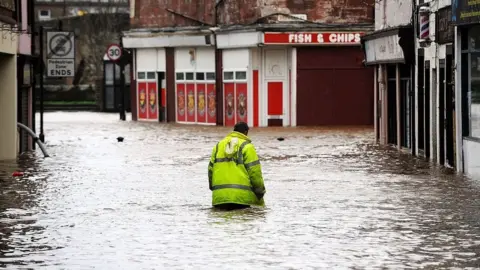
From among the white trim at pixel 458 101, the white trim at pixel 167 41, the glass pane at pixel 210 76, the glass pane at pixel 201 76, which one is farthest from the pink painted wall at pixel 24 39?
the glass pane at pixel 201 76

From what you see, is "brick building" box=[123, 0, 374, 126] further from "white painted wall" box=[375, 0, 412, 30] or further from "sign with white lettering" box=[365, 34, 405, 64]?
"white painted wall" box=[375, 0, 412, 30]

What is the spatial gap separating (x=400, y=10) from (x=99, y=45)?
169ft

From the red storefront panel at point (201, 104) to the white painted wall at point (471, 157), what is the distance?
30735 millimetres

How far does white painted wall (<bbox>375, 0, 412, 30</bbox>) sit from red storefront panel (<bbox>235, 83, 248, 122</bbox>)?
1410 cm

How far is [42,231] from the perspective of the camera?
1656cm

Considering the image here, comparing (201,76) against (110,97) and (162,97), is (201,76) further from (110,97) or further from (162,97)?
(110,97)

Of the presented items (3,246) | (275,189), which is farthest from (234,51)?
(3,246)

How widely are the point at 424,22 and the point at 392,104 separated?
7552mm

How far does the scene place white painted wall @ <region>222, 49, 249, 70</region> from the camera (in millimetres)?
53906

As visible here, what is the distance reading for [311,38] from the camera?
5259 centimetres

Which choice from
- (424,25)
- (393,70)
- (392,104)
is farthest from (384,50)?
(424,25)

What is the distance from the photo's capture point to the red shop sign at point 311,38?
52.5 metres

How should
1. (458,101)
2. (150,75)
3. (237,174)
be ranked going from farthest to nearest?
(150,75)
(458,101)
(237,174)

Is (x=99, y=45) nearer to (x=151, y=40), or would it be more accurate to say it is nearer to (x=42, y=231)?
(x=151, y=40)
